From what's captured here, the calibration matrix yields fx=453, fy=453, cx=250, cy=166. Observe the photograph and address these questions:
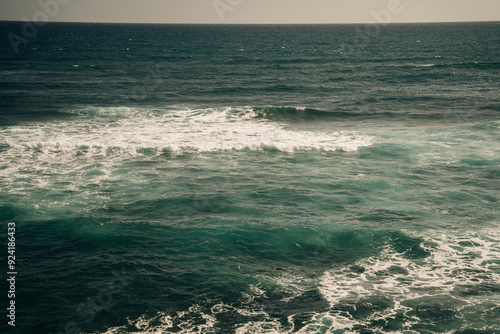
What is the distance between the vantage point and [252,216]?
19.0 metres

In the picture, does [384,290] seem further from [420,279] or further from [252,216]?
[252,216]

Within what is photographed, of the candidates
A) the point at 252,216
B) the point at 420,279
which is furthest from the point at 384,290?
the point at 252,216

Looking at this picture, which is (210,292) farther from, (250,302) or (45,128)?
(45,128)

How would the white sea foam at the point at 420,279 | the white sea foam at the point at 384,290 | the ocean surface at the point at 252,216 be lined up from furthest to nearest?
the white sea foam at the point at 420,279 → the ocean surface at the point at 252,216 → the white sea foam at the point at 384,290

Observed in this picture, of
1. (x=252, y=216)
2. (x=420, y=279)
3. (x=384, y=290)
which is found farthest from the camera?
(x=252, y=216)

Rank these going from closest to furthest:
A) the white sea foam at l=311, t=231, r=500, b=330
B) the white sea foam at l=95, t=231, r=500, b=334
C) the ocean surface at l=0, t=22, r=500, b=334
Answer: the white sea foam at l=95, t=231, r=500, b=334
the ocean surface at l=0, t=22, r=500, b=334
the white sea foam at l=311, t=231, r=500, b=330

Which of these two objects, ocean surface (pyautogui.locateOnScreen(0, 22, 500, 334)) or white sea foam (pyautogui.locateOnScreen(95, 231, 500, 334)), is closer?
white sea foam (pyautogui.locateOnScreen(95, 231, 500, 334))

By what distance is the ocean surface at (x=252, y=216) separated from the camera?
12.8 m

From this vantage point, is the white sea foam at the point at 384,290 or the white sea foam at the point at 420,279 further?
the white sea foam at the point at 420,279

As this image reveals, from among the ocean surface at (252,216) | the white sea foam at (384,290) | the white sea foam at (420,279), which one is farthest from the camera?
the white sea foam at (420,279)

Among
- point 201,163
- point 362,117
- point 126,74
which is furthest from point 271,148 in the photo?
point 126,74

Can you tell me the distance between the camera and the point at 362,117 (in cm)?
3844

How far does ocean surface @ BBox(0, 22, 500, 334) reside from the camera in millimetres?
12781

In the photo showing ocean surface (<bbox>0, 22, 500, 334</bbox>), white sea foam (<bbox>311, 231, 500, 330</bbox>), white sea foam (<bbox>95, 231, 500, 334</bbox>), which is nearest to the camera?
white sea foam (<bbox>95, 231, 500, 334</bbox>)
